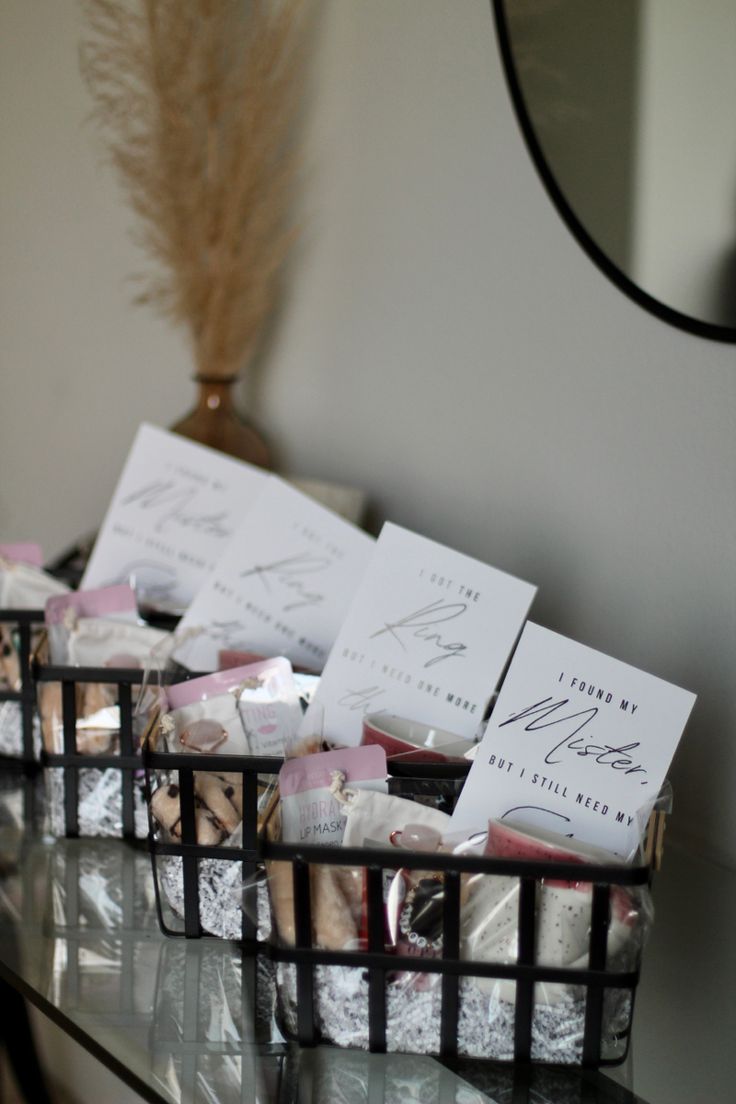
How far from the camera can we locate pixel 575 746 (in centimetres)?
→ 68

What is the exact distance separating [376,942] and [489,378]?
64 centimetres

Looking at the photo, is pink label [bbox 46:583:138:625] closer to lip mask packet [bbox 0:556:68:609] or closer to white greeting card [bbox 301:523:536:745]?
lip mask packet [bbox 0:556:68:609]

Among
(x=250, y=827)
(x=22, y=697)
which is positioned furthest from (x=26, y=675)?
(x=250, y=827)

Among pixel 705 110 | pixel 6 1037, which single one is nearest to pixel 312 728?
pixel 705 110

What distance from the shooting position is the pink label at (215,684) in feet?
2.66

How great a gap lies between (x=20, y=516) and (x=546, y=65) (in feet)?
4.19

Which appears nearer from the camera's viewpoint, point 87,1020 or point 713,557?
point 87,1020

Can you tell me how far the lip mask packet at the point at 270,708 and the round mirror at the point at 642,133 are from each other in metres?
0.44

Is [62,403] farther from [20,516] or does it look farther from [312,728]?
[312,728]

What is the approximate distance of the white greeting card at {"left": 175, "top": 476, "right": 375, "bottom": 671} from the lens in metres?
0.99

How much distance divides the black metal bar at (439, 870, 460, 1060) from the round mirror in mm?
498

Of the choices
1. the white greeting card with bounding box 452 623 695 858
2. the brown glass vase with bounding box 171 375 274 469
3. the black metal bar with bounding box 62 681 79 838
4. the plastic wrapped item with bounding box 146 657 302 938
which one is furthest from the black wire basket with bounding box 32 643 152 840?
the brown glass vase with bounding box 171 375 274 469

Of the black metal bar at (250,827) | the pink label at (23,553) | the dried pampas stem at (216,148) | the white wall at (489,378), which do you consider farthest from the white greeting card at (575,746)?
the dried pampas stem at (216,148)

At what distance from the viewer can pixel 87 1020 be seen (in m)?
0.71
